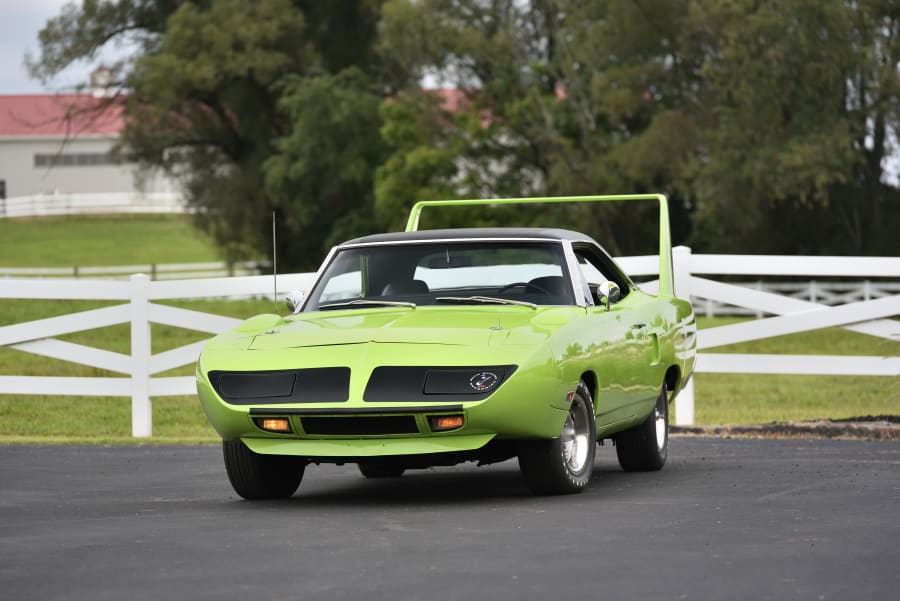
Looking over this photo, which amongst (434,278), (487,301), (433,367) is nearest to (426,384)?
(433,367)

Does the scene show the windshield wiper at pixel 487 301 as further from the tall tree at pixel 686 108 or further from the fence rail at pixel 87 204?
the fence rail at pixel 87 204

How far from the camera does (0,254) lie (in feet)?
251

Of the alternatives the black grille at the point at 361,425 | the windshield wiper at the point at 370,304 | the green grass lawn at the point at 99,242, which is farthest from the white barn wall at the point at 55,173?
the black grille at the point at 361,425

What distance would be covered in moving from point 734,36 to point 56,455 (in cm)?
3461

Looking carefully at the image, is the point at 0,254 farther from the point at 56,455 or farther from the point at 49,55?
the point at 56,455

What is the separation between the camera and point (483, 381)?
9672mm

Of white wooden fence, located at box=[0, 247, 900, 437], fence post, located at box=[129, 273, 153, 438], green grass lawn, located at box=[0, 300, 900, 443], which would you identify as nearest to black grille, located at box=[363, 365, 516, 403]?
white wooden fence, located at box=[0, 247, 900, 437]

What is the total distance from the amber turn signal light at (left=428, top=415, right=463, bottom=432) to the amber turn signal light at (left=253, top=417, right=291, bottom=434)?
76 centimetres

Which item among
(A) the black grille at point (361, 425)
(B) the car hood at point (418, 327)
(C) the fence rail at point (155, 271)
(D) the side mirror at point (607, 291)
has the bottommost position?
(C) the fence rail at point (155, 271)

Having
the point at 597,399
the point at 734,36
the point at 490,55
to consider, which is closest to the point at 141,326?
the point at 597,399

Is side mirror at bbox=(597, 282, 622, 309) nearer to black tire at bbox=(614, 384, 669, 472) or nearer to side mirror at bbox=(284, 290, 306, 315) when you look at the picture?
black tire at bbox=(614, 384, 669, 472)

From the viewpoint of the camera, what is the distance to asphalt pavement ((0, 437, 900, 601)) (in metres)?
7.05

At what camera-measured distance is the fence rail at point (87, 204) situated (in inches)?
3563

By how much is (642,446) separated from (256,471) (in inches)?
114
